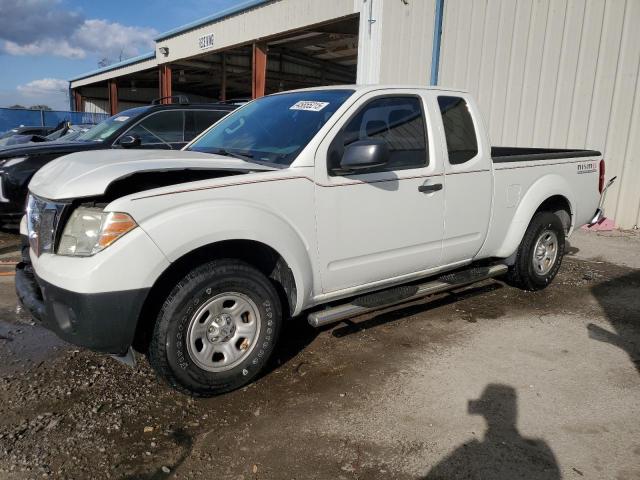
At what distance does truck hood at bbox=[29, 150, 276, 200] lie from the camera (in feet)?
9.36

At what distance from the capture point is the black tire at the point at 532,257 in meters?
5.16

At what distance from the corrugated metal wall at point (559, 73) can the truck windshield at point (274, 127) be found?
6.42 metres

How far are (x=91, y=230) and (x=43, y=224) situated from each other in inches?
18.2

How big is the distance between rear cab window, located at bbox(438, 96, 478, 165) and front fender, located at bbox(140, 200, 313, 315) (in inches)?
65.7

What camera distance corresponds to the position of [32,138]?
49.3 ft

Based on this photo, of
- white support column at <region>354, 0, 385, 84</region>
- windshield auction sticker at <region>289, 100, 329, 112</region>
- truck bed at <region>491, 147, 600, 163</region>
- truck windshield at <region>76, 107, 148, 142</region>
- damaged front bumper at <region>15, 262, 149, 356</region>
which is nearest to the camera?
damaged front bumper at <region>15, 262, 149, 356</region>

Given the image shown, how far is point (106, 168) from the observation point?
9.75 ft

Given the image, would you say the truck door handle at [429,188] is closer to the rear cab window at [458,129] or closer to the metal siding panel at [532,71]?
the rear cab window at [458,129]

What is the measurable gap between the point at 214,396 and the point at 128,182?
1379mm

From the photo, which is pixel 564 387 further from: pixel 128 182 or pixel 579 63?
pixel 579 63

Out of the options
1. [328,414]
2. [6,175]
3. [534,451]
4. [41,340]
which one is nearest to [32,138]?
[6,175]

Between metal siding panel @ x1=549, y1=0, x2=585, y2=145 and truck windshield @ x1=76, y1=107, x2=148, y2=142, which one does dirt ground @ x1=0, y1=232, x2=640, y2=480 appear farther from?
Result: metal siding panel @ x1=549, y1=0, x2=585, y2=145

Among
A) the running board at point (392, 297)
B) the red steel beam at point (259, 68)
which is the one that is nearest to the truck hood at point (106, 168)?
the running board at point (392, 297)

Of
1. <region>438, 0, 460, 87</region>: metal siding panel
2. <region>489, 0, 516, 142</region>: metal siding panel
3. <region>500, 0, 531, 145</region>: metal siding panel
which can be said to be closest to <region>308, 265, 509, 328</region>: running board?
<region>500, 0, 531, 145</region>: metal siding panel
